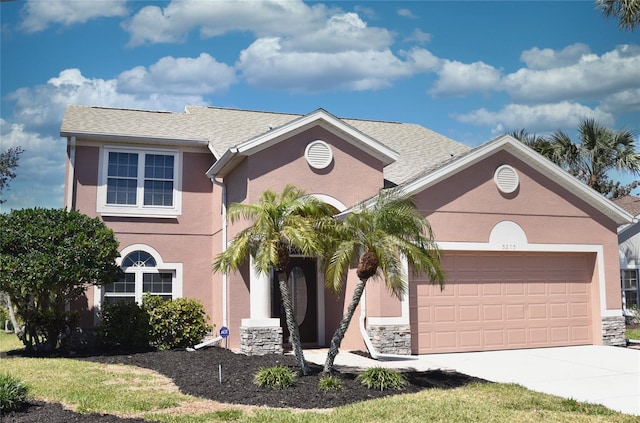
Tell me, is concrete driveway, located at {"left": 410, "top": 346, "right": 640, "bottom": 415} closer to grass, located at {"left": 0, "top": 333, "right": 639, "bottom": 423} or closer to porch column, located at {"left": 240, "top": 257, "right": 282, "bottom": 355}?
grass, located at {"left": 0, "top": 333, "right": 639, "bottom": 423}

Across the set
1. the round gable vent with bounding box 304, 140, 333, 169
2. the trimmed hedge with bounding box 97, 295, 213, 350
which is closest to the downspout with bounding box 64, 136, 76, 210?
the trimmed hedge with bounding box 97, 295, 213, 350

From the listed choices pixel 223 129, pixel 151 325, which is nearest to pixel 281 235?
pixel 151 325

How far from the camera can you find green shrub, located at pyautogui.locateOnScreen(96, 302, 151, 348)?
16.0 m

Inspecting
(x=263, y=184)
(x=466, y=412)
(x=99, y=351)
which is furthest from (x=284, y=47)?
(x=466, y=412)

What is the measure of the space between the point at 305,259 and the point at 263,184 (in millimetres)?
2975

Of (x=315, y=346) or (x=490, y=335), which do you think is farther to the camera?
(x=315, y=346)

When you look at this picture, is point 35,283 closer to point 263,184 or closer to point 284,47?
point 263,184

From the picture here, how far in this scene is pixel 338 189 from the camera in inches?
645

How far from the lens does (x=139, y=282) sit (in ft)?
58.8

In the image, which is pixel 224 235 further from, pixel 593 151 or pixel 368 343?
pixel 593 151

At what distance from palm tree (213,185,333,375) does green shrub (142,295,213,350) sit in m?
5.16

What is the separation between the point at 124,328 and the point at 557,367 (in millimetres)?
10448

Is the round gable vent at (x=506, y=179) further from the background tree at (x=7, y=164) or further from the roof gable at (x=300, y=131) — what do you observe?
the background tree at (x=7, y=164)

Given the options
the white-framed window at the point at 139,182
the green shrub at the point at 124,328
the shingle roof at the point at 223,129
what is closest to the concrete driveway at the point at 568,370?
the shingle roof at the point at 223,129
